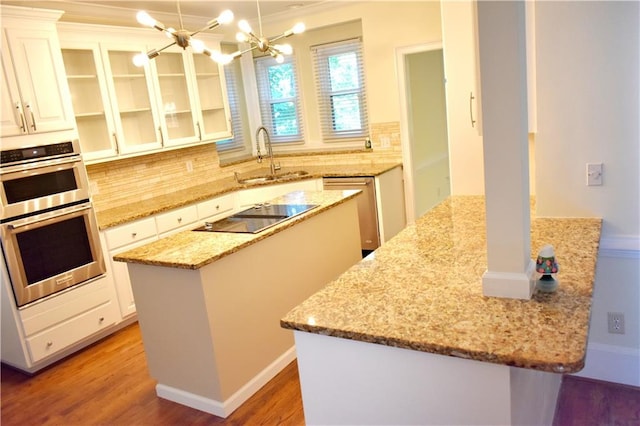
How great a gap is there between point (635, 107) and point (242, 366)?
7.69ft

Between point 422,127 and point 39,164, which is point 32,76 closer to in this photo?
point 39,164

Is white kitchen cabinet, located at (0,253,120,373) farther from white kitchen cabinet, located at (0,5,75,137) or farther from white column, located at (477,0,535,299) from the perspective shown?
white column, located at (477,0,535,299)

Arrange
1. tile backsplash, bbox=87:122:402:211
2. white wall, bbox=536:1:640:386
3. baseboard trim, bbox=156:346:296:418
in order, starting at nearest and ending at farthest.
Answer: white wall, bbox=536:1:640:386 → baseboard trim, bbox=156:346:296:418 → tile backsplash, bbox=87:122:402:211

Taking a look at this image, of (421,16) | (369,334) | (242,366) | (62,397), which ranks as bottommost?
(62,397)

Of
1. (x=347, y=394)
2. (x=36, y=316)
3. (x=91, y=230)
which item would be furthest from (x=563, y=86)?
(x=36, y=316)

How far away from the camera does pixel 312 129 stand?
5734mm

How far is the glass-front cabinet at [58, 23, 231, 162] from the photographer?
3.81 m

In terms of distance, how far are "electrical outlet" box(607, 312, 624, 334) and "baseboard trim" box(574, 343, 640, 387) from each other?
0.29 ft

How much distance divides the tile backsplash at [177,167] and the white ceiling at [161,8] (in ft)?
4.10

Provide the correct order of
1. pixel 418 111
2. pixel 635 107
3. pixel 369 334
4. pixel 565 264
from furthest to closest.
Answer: pixel 418 111 → pixel 635 107 → pixel 565 264 → pixel 369 334

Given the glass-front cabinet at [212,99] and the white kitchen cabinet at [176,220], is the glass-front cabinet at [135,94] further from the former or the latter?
the white kitchen cabinet at [176,220]

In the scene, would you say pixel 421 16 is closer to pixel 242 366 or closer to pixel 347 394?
pixel 242 366

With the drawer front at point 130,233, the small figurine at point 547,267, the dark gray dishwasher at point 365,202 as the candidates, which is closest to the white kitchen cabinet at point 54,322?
the drawer front at point 130,233

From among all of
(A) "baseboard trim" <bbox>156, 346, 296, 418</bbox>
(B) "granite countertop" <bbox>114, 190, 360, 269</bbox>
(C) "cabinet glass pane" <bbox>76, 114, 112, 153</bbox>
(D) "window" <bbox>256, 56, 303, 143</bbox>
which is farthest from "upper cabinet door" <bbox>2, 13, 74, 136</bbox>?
(D) "window" <bbox>256, 56, 303, 143</bbox>
